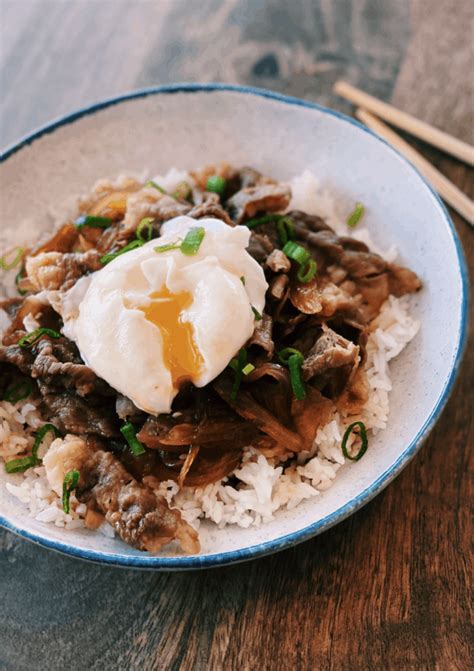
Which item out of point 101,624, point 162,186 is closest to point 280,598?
point 101,624

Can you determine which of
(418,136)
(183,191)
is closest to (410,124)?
(418,136)

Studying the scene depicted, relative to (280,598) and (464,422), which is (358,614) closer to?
(280,598)

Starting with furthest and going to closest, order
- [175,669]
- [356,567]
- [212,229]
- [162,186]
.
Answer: [162,186] → [212,229] → [356,567] → [175,669]

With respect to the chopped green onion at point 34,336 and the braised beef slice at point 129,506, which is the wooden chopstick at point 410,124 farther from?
the braised beef slice at point 129,506

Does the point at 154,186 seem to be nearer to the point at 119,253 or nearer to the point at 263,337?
the point at 119,253

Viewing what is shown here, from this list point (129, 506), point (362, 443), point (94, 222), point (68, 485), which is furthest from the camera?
point (94, 222)

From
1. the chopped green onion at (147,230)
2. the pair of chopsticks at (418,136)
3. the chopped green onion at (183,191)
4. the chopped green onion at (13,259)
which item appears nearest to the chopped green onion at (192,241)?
the chopped green onion at (147,230)
